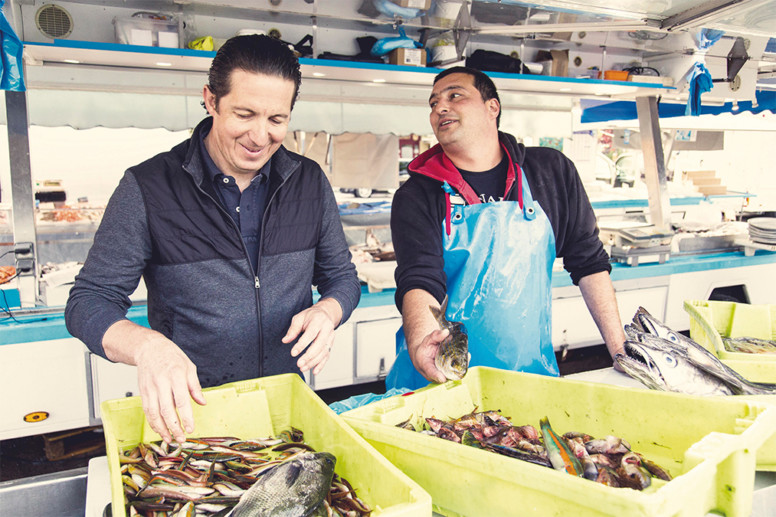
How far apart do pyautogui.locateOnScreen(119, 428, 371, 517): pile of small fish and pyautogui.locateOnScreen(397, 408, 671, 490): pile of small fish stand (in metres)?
0.31

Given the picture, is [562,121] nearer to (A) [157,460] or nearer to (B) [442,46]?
(B) [442,46]

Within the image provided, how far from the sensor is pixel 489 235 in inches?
82.7

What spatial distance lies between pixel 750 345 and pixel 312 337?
207 cm

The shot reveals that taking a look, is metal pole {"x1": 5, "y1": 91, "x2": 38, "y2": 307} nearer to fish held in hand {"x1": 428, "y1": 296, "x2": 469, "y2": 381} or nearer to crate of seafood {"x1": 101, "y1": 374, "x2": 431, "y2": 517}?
crate of seafood {"x1": 101, "y1": 374, "x2": 431, "y2": 517}

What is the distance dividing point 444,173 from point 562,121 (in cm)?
482

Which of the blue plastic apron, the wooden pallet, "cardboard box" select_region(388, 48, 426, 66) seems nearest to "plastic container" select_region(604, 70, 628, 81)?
"cardboard box" select_region(388, 48, 426, 66)

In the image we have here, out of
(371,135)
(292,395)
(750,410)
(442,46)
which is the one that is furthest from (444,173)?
(371,135)

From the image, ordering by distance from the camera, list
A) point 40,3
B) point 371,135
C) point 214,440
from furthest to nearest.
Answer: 1. point 371,135
2. point 40,3
3. point 214,440

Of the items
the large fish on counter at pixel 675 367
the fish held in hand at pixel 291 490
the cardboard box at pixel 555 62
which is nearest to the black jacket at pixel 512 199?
the large fish on counter at pixel 675 367

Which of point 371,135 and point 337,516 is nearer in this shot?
point 337,516

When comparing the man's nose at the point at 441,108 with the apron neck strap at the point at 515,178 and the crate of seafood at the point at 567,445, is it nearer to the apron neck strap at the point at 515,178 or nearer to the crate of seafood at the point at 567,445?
the apron neck strap at the point at 515,178

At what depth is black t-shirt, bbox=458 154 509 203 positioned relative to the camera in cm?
222

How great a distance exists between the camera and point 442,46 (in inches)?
158

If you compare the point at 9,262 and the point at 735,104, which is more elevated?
the point at 735,104
